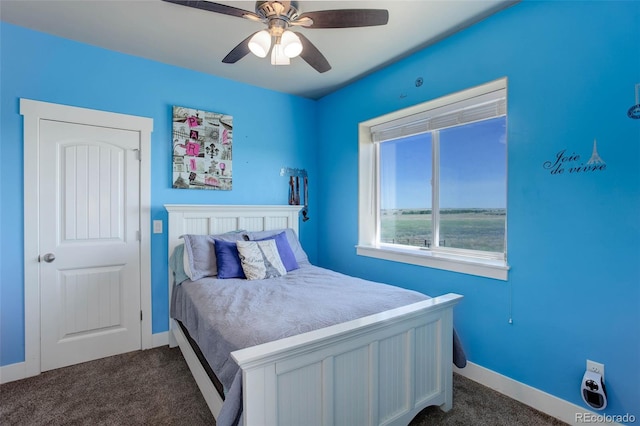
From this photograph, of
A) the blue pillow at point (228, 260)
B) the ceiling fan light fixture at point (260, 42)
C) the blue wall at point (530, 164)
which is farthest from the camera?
the blue pillow at point (228, 260)

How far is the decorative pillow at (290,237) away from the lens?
9.50 ft

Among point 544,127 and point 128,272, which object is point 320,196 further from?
point 544,127

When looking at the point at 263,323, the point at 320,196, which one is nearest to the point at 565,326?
the point at 263,323

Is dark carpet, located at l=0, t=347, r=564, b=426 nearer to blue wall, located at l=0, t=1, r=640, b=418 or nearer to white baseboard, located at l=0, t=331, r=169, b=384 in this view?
white baseboard, located at l=0, t=331, r=169, b=384

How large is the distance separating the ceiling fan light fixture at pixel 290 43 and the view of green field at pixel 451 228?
5.70 feet

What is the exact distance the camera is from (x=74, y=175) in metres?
2.43

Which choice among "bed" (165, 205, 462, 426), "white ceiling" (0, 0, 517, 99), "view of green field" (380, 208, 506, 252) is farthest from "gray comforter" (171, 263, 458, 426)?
"white ceiling" (0, 0, 517, 99)

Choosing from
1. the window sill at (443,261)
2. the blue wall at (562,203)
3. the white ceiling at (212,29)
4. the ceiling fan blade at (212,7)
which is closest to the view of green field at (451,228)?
the window sill at (443,261)

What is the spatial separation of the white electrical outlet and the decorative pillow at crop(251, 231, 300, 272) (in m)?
2.05

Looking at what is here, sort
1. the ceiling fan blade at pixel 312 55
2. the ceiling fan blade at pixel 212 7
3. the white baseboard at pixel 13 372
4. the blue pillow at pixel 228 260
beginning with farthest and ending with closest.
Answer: the blue pillow at pixel 228 260 → the white baseboard at pixel 13 372 → the ceiling fan blade at pixel 312 55 → the ceiling fan blade at pixel 212 7

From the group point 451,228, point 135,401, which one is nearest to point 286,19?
point 451,228

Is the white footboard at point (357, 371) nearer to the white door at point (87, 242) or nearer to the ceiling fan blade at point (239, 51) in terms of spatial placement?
the ceiling fan blade at point (239, 51)

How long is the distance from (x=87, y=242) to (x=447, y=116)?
3115mm

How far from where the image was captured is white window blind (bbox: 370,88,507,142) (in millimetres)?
2211
